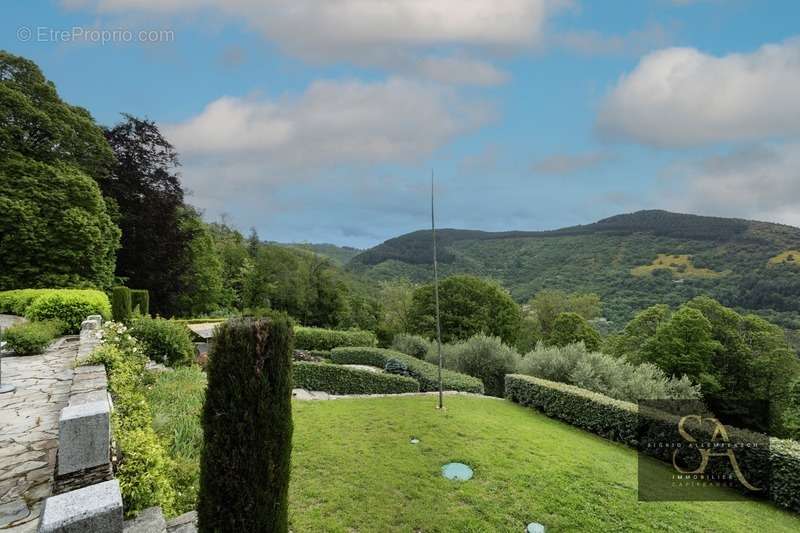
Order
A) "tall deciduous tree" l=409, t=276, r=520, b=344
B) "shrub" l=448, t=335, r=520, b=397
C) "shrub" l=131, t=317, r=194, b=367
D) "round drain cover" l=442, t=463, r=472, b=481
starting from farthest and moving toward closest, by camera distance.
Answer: "tall deciduous tree" l=409, t=276, r=520, b=344, "shrub" l=448, t=335, r=520, b=397, "shrub" l=131, t=317, r=194, b=367, "round drain cover" l=442, t=463, r=472, b=481

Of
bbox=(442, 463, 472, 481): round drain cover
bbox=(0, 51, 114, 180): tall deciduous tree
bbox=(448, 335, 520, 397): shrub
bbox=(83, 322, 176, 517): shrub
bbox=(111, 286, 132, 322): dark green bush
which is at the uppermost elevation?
bbox=(0, 51, 114, 180): tall deciduous tree

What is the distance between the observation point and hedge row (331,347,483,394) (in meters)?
13.7

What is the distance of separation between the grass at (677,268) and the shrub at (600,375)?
84.5 ft

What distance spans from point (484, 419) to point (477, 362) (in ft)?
30.3

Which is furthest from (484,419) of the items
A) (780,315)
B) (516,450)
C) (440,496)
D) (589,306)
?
(780,315)

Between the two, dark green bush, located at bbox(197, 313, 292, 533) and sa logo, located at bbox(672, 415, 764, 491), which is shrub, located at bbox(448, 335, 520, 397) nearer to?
sa logo, located at bbox(672, 415, 764, 491)

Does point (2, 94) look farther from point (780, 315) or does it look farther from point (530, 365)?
point (780, 315)

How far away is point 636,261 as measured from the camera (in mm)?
42406

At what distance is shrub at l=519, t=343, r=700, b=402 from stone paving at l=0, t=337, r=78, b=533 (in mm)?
13599

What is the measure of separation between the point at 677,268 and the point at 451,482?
4135 cm

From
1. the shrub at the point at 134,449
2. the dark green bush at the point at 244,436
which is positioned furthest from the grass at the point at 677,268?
the shrub at the point at 134,449

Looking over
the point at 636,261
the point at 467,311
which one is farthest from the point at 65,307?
the point at 636,261

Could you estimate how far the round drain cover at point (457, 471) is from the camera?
6.20 metres

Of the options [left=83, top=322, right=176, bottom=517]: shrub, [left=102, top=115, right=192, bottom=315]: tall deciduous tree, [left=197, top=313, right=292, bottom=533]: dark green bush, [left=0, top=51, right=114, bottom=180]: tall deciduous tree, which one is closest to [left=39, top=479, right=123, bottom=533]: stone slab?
[left=197, top=313, right=292, bottom=533]: dark green bush
